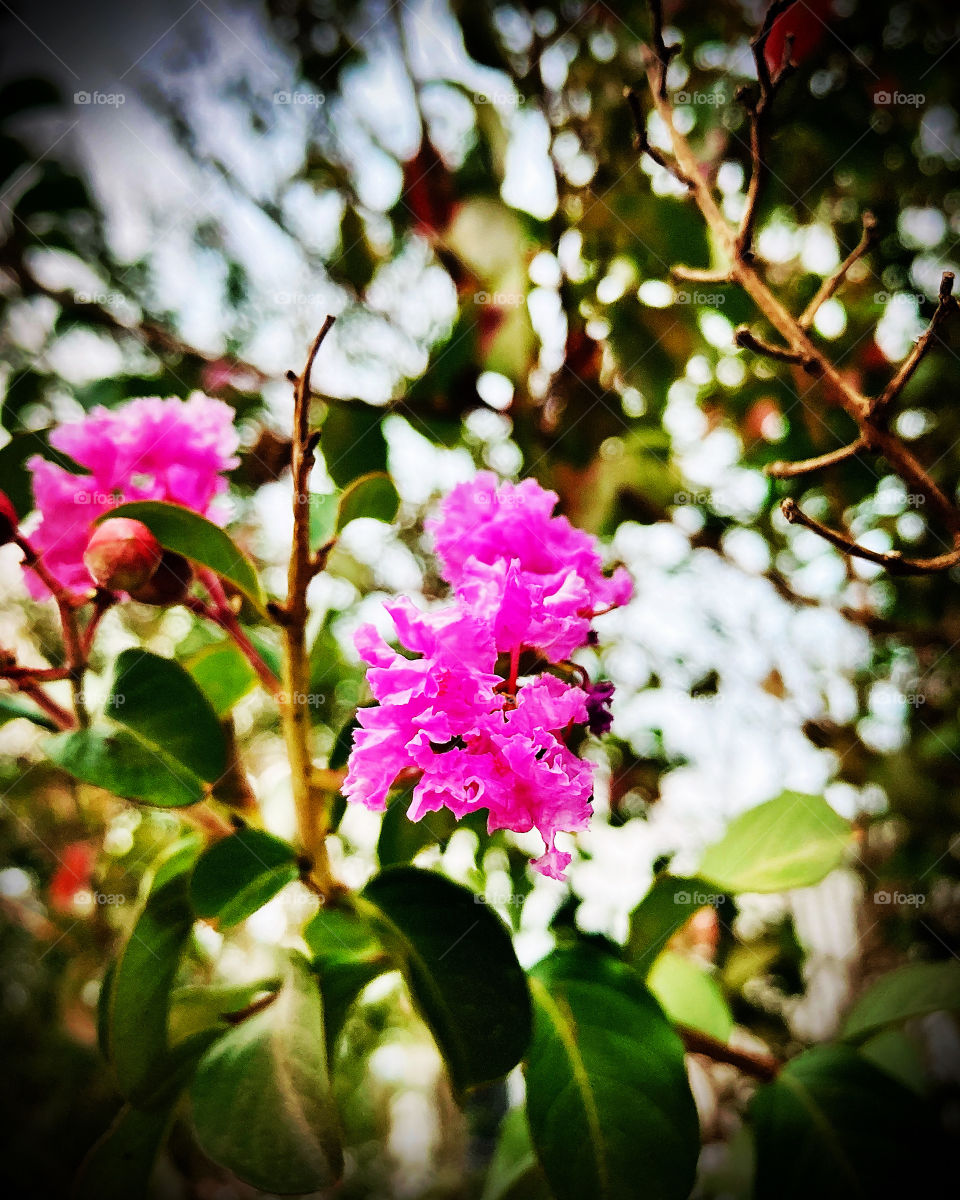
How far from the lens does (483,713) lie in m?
0.56

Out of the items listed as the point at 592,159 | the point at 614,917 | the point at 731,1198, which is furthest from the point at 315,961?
the point at 592,159

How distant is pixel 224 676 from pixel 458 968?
0.41m

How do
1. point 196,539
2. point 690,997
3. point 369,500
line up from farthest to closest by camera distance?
point 690,997
point 369,500
point 196,539

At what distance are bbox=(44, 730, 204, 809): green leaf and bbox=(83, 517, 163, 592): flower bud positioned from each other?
0.12 metres

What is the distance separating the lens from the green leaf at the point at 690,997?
95cm

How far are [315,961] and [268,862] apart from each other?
0.09 m

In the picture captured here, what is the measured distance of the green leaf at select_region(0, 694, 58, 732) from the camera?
0.66m

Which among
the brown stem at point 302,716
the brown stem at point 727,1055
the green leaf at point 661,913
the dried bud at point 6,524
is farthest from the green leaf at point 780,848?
the dried bud at point 6,524

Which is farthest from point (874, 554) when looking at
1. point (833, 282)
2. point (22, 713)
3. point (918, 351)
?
point (22, 713)

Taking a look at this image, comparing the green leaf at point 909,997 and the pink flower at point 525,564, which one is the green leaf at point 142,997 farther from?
the green leaf at point 909,997

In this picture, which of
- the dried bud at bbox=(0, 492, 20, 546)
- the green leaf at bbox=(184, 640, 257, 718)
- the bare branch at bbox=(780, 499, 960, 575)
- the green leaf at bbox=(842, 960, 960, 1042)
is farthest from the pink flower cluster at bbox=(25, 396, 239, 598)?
the green leaf at bbox=(842, 960, 960, 1042)

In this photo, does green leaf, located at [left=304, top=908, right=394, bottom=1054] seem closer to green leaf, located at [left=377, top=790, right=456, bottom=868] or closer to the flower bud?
green leaf, located at [left=377, top=790, right=456, bottom=868]

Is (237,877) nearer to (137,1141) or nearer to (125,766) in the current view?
(125,766)

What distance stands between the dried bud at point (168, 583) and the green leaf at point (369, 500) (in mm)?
147
